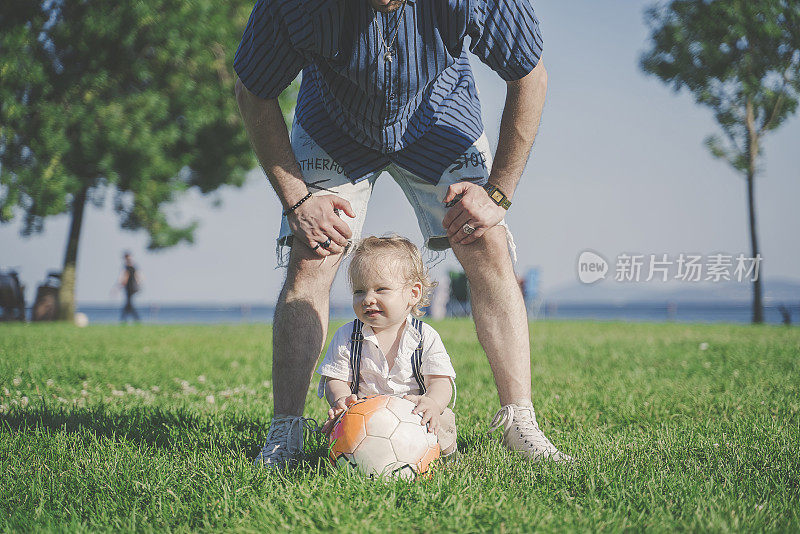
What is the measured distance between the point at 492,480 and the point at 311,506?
2.43 feet

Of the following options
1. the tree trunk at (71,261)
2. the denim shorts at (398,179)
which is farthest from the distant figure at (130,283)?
the denim shorts at (398,179)

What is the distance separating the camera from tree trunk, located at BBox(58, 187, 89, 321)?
719 inches

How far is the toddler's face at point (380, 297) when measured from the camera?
276cm

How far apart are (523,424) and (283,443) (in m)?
1.13

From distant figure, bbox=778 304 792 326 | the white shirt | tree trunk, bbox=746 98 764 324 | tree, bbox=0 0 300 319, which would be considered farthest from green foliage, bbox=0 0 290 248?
distant figure, bbox=778 304 792 326

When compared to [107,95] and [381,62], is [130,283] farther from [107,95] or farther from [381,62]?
[381,62]

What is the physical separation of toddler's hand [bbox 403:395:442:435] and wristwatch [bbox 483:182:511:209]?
38.6 inches

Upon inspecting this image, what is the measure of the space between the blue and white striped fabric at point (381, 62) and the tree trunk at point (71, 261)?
58.3 feet

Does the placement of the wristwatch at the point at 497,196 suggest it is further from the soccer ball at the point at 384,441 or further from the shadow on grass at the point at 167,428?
the shadow on grass at the point at 167,428

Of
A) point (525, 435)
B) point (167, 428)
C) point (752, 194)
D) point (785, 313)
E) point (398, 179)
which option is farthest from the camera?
point (752, 194)

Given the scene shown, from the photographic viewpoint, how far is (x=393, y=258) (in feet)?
9.14

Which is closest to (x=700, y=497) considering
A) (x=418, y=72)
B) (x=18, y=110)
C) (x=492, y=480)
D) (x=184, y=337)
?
(x=492, y=480)

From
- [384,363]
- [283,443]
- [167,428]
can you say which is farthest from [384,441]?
[167,428]

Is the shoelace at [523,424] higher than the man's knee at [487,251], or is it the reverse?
the man's knee at [487,251]
